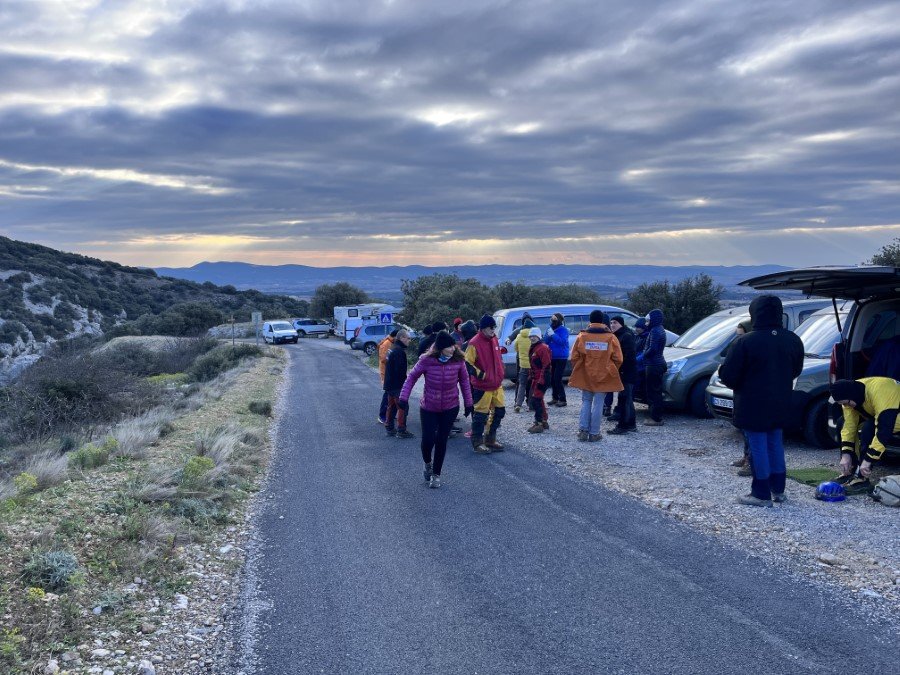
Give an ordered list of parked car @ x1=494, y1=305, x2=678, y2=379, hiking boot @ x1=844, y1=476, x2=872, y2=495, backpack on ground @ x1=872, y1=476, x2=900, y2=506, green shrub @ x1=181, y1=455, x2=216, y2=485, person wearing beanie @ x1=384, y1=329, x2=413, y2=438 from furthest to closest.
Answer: parked car @ x1=494, y1=305, x2=678, y2=379, person wearing beanie @ x1=384, y1=329, x2=413, y2=438, green shrub @ x1=181, y1=455, x2=216, y2=485, hiking boot @ x1=844, y1=476, x2=872, y2=495, backpack on ground @ x1=872, y1=476, x2=900, y2=506

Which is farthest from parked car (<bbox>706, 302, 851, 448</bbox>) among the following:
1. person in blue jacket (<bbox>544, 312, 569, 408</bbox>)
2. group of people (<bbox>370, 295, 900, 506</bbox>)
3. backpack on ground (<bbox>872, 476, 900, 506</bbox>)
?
person in blue jacket (<bbox>544, 312, 569, 408</bbox>)

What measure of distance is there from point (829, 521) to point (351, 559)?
426 centimetres

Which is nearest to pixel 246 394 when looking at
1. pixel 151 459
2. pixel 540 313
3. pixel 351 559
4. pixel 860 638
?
pixel 540 313

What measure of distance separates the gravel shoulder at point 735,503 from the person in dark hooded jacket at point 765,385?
1.03ft

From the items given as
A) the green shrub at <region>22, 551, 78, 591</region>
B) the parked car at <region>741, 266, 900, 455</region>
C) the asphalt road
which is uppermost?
the parked car at <region>741, 266, 900, 455</region>

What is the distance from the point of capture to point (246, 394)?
18.9 metres

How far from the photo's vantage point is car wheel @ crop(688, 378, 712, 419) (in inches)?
474

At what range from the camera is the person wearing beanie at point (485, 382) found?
994 centimetres

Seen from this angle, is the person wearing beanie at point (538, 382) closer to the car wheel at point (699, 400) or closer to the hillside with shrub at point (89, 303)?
the car wheel at point (699, 400)

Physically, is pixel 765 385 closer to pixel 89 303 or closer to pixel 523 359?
pixel 523 359

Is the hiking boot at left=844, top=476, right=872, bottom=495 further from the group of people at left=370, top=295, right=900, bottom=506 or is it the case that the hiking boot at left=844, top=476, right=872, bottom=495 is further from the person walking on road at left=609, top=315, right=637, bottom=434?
the person walking on road at left=609, top=315, right=637, bottom=434

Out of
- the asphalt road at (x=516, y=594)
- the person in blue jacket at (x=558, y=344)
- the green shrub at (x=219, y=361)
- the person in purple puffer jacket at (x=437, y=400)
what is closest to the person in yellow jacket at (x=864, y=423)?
the asphalt road at (x=516, y=594)

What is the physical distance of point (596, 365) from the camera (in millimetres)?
10211

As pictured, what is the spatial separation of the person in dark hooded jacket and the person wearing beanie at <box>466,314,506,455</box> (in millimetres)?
3625
